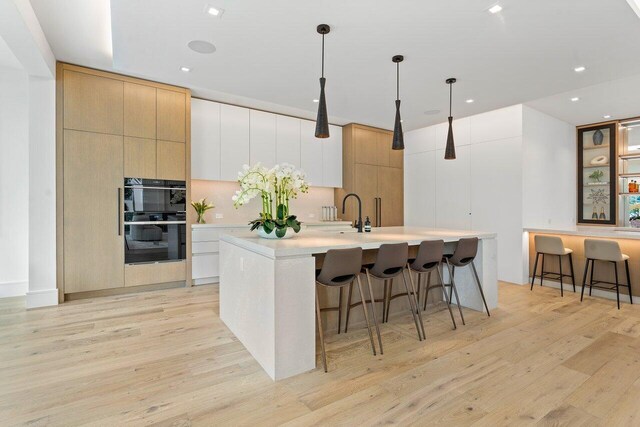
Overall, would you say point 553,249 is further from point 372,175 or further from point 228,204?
point 228,204

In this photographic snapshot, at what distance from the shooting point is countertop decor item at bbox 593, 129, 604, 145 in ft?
20.4

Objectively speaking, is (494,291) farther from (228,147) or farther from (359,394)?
(228,147)

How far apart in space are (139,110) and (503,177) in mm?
5501

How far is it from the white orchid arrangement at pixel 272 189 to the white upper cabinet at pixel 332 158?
136 inches

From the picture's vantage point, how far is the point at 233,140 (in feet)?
17.3

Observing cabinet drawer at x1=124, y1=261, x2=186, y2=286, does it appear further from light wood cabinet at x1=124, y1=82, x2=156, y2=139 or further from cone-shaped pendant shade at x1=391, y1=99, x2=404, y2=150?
cone-shaped pendant shade at x1=391, y1=99, x2=404, y2=150

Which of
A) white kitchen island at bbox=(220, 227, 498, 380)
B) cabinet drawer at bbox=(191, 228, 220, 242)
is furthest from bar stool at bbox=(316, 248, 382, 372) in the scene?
cabinet drawer at bbox=(191, 228, 220, 242)

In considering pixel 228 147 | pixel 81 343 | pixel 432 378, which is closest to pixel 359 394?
pixel 432 378

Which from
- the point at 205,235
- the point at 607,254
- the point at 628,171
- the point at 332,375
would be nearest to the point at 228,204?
the point at 205,235

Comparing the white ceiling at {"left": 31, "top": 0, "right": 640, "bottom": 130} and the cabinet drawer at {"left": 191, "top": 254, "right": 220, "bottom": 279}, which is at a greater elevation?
the white ceiling at {"left": 31, "top": 0, "right": 640, "bottom": 130}

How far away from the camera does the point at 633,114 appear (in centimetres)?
564

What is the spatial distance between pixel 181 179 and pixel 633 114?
755cm

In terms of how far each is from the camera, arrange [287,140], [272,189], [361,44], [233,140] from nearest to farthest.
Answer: [272,189], [361,44], [233,140], [287,140]

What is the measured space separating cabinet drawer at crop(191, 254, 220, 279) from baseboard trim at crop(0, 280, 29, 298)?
2000mm
